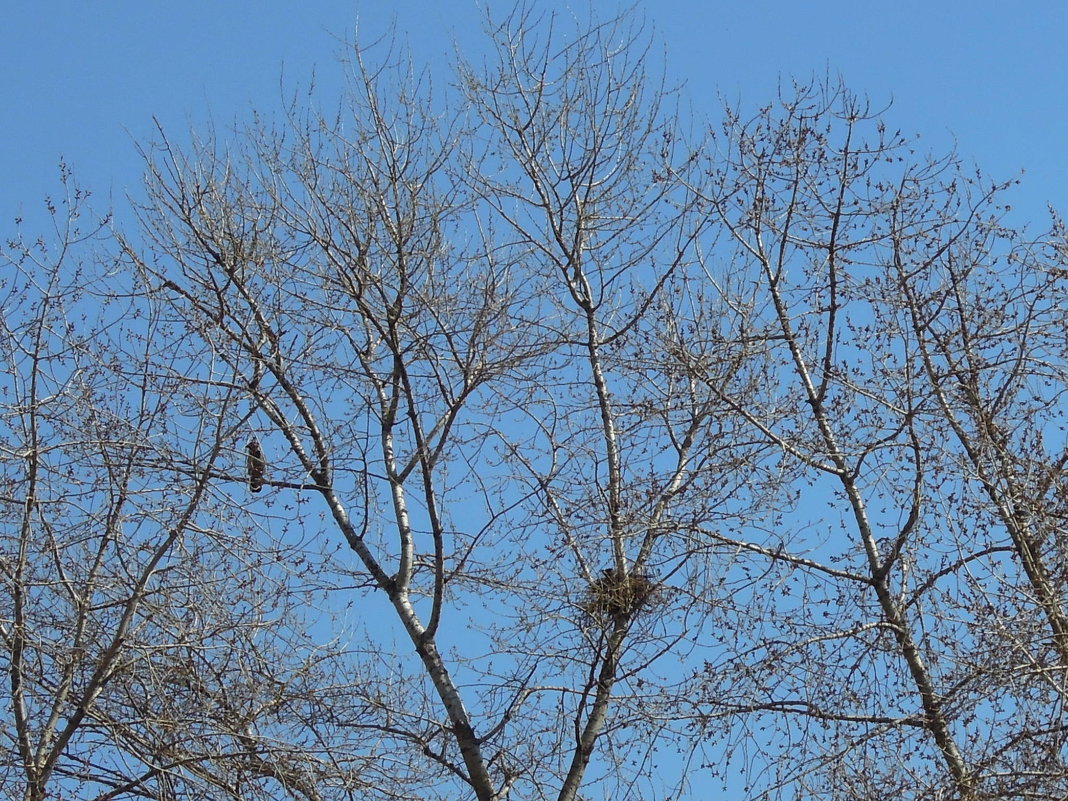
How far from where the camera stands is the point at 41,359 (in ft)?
27.9

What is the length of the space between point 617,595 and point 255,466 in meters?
2.27

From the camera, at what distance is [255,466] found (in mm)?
8602

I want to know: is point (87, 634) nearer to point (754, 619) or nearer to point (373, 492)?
point (373, 492)

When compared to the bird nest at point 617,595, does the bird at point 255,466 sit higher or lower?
higher

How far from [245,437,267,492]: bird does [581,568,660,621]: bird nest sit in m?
2.05

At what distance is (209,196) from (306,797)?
152 inches

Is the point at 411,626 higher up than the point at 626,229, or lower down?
lower down

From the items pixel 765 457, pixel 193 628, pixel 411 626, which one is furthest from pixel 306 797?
pixel 765 457

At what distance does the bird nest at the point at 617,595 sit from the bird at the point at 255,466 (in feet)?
6.72

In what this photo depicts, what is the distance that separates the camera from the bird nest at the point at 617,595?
28.4 ft

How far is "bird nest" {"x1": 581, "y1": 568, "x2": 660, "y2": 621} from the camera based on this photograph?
8.66 m

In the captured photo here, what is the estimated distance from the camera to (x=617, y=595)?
8.68 m

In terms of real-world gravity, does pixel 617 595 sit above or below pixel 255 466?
below

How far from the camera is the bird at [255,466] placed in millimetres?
8562
